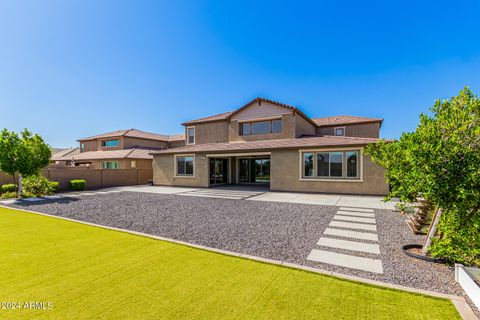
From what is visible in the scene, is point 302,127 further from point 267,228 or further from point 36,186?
point 36,186

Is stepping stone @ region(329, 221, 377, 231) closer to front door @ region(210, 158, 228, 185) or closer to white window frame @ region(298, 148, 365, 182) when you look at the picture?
white window frame @ region(298, 148, 365, 182)

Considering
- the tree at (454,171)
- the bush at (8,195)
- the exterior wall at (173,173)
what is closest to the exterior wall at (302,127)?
the exterior wall at (173,173)

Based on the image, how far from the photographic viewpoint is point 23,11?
11008 mm

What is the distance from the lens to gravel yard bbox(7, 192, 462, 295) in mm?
3895

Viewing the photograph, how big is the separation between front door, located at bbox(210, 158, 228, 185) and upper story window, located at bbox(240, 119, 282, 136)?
11.1ft

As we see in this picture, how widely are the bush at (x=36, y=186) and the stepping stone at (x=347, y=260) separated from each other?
59.5 feet

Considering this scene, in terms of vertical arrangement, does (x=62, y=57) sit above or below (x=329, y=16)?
below

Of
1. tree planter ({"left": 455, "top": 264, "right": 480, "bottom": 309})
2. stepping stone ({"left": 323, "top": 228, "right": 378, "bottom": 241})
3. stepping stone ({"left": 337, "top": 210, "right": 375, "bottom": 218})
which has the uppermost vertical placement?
tree planter ({"left": 455, "top": 264, "right": 480, "bottom": 309})

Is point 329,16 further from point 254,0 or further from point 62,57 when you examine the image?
point 62,57

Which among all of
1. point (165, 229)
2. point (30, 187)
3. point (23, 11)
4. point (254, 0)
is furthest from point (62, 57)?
point (165, 229)

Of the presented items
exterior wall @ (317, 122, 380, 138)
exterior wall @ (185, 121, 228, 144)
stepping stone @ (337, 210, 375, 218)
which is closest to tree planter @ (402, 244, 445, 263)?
stepping stone @ (337, 210, 375, 218)

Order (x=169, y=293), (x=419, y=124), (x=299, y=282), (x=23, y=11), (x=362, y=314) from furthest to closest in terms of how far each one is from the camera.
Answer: (x=23, y=11), (x=419, y=124), (x=299, y=282), (x=169, y=293), (x=362, y=314)

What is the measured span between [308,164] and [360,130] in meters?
14.1

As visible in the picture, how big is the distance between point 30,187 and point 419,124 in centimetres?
2096
